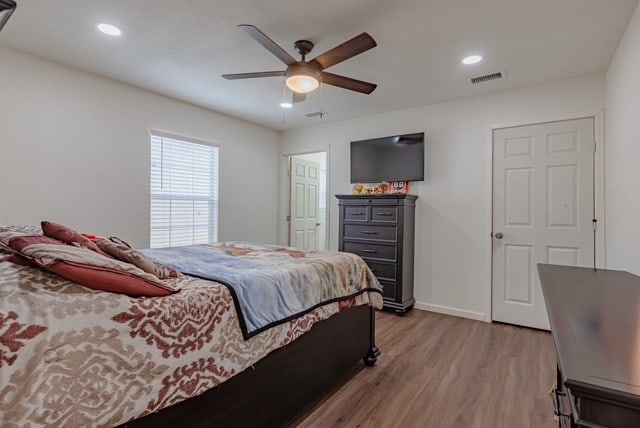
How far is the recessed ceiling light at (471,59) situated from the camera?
2.76 metres

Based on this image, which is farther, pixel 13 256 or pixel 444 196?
pixel 444 196

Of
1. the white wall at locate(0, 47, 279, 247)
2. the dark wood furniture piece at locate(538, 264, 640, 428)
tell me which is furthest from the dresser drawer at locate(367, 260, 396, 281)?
the white wall at locate(0, 47, 279, 247)

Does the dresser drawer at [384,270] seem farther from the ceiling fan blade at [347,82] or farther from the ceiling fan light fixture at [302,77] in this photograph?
the ceiling fan light fixture at [302,77]

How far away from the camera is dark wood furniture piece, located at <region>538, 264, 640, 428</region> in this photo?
60cm

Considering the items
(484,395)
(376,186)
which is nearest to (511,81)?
(376,186)

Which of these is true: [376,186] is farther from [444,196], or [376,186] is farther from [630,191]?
[630,191]

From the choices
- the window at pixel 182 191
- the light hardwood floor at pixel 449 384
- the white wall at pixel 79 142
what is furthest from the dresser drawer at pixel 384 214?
the white wall at pixel 79 142

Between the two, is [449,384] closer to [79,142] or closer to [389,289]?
[389,289]

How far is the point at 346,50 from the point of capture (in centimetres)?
209

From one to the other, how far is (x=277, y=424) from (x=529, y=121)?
3.60 m

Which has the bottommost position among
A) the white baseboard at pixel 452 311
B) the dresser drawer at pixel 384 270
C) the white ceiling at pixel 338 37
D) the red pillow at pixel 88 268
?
the white baseboard at pixel 452 311

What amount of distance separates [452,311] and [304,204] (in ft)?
9.63

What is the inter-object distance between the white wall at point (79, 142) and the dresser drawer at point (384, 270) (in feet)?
8.90

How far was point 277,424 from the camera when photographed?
1.70 meters
